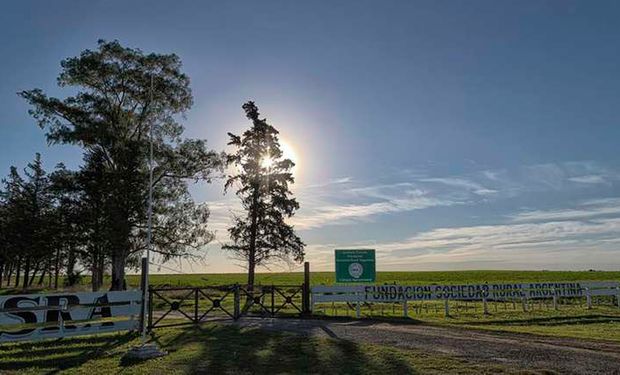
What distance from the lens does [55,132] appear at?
35250mm

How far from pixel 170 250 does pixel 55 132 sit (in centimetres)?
1101

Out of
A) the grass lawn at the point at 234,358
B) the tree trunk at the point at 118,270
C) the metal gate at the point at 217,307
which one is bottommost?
the grass lawn at the point at 234,358

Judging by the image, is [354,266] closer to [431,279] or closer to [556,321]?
[556,321]

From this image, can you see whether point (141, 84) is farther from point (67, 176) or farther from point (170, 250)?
point (170, 250)

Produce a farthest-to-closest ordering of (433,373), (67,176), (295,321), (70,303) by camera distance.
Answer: (67,176)
(295,321)
(70,303)
(433,373)

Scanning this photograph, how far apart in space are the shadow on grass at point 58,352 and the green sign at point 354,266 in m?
12.9

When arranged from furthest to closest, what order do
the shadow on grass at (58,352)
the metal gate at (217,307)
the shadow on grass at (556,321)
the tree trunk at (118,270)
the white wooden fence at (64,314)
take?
the tree trunk at (118,270) < the shadow on grass at (556,321) < the metal gate at (217,307) < the white wooden fence at (64,314) < the shadow on grass at (58,352)

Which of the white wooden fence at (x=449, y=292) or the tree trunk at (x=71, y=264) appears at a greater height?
the tree trunk at (x=71, y=264)

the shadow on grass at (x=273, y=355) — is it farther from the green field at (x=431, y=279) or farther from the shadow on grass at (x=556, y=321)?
the green field at (x=431, y=279)

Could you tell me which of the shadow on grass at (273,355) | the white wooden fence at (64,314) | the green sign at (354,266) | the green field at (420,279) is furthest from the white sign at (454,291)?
the green field at (420,279)

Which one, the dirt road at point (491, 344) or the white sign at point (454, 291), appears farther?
the white sign at point (454, 291)

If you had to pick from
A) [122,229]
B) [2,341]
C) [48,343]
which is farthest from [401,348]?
[122,229]

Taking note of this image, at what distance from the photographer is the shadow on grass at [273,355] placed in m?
12.4

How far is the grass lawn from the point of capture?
1234cm
